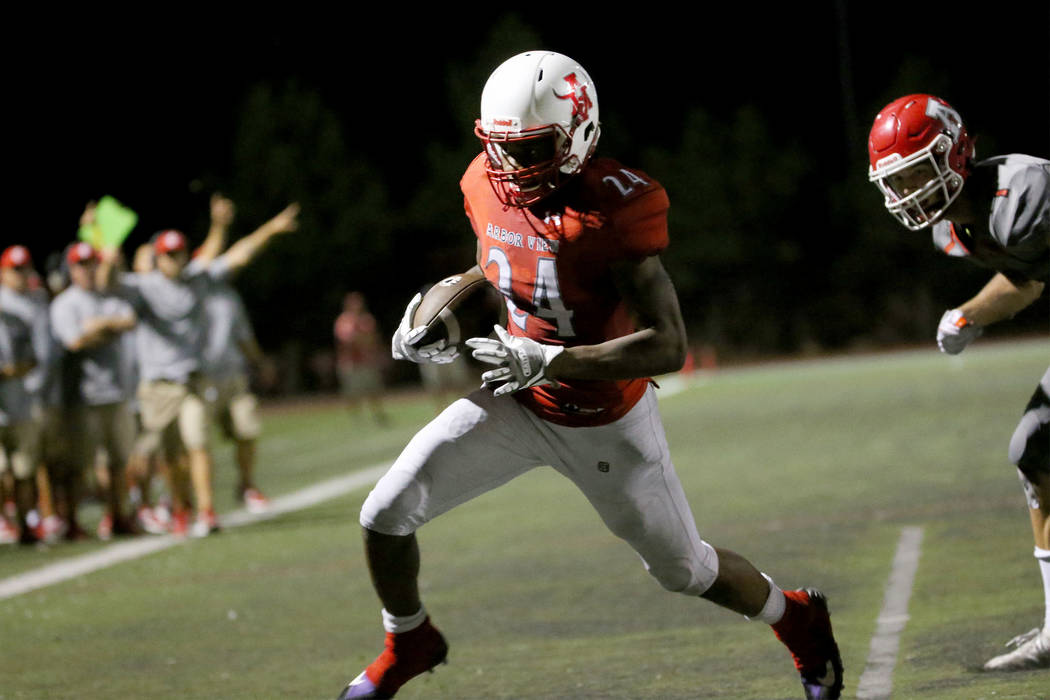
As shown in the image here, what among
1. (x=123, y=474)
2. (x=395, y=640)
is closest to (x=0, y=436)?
(x=123, y=474)

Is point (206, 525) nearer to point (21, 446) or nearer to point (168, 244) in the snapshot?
point (21, 446)

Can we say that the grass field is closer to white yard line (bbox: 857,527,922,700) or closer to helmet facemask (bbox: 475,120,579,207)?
white yard line (bbox: 857,527,922,700)

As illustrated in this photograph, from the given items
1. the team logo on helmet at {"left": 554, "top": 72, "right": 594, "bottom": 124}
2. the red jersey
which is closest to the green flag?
the red jersey

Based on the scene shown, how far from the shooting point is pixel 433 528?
31.3 feet

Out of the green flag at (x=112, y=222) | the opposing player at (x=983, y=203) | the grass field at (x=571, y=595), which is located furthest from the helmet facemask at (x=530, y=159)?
the green flag at (x=112, y=222)

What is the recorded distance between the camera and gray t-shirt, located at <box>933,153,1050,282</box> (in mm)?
4641

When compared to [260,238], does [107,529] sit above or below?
below

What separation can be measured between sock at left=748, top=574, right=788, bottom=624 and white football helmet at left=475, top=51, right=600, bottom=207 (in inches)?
60.4

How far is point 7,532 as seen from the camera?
416 inches

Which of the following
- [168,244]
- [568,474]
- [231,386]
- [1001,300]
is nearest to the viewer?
[568,474]

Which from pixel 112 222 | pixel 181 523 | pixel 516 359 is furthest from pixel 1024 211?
pixel 181 523

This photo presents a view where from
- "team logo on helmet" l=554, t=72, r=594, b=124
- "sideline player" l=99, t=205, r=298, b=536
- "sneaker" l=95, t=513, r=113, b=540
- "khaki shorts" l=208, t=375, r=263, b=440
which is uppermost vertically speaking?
"team logo on helmet" l=554, t=72, r=594, b=124

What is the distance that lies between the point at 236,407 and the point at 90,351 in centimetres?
139

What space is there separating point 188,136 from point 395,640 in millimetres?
34419
